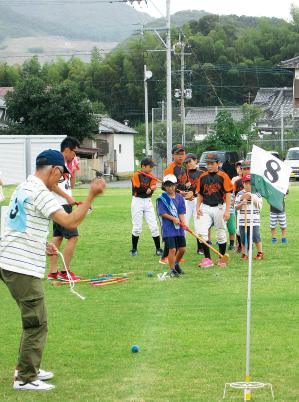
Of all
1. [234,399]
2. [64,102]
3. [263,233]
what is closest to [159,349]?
[234,399]

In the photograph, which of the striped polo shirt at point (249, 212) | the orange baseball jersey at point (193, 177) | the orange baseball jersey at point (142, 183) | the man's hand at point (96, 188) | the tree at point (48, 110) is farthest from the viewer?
the tree at point (48, 110)

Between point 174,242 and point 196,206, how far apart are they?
1.60 meters

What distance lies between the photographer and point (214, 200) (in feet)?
36.8

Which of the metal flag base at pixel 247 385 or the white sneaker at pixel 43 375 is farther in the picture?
the white sneaker at pixel 43 375

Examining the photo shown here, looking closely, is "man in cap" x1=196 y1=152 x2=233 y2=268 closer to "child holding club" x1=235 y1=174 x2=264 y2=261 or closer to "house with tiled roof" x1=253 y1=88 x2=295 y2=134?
"child holding club" x1=235 y1=174 x2=264 y2=261

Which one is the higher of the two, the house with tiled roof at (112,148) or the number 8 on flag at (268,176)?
the number 8 on flag at (268,176)

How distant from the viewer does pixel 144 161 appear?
12.2 meters

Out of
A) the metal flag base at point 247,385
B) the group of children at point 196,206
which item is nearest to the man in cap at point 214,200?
the group of children at point 196,206

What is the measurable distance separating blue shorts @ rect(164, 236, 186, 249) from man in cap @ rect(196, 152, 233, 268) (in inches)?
35.7

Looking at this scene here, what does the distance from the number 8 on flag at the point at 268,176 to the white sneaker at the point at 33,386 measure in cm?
252

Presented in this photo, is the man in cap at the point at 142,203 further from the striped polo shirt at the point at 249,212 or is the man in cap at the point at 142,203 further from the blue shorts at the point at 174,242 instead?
the blue shorts at the point at 174,242

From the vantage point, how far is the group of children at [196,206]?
33.2ft

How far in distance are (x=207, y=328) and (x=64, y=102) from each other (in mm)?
44707

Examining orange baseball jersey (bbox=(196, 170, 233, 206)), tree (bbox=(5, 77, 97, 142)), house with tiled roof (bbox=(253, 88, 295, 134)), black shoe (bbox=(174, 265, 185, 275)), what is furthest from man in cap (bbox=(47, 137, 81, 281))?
→ tree (bbox=(5, 77, 97, 142))
